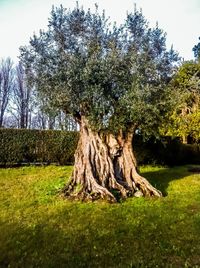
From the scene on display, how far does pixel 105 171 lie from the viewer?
43.6 feet

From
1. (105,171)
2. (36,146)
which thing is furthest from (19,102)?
(105,171)

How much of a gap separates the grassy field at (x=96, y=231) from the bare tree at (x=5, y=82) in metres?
37.6

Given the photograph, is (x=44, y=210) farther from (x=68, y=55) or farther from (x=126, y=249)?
(x=68, y=55)

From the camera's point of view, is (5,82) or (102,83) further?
(5,82)

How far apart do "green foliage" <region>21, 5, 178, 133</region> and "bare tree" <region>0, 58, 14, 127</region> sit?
124 feet

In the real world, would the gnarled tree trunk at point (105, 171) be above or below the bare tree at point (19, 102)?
below

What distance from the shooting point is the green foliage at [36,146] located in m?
20.1

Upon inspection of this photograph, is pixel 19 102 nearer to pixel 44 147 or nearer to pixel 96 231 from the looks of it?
pixel 44 147

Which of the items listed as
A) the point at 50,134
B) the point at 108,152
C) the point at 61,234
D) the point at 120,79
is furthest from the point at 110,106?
the point at 50,134

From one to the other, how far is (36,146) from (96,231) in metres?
12.5

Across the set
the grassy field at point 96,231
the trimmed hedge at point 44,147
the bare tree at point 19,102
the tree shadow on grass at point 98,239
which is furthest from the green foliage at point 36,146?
the bare tree at point 19,102

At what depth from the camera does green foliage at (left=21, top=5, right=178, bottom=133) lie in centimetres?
1209

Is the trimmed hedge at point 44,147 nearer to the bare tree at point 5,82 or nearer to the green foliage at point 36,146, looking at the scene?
the green foliage at point 36,146

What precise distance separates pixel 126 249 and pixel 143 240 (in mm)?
682
